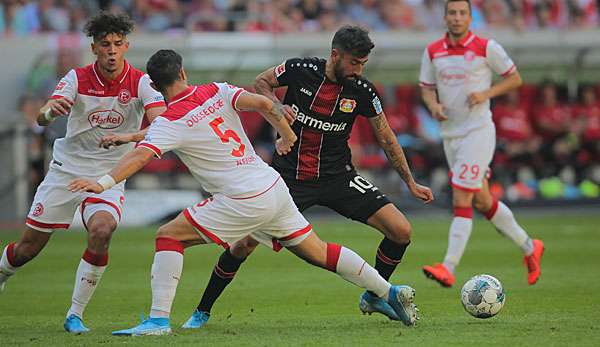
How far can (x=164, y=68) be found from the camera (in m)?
7.98

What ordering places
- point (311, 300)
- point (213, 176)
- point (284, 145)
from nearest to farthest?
point (213, 176) < point (284, 145) < point (311, 300)

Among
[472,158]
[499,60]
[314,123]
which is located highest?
[314,123]

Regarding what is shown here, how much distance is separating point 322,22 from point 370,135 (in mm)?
2649

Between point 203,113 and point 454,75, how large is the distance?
15.6 ft

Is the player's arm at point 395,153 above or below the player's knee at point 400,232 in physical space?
above

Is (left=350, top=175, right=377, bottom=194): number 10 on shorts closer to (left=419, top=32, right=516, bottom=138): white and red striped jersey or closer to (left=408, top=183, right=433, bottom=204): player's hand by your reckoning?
(left=408, top=183, right=433, bottom=204): player's hand

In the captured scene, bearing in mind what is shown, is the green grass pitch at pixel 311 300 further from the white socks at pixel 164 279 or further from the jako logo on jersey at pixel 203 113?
the jako logo on jersey at pixel 203 113

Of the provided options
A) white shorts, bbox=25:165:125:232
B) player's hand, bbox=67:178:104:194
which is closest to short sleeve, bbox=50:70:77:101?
white shorts, bbox=25:165:125:232

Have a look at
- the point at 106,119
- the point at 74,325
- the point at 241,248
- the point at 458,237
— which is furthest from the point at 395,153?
the point at 458,237

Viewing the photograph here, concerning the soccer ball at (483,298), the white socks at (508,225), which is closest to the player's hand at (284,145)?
the soccer ball at (483,298)

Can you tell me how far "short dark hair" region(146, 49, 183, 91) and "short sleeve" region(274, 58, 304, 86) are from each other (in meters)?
1.52

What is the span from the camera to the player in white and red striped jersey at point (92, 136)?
29.5ft

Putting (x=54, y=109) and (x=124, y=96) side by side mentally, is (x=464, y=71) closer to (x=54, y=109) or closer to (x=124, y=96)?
(x=124, y=96)

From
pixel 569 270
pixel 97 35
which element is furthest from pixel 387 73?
pixel 97 35
